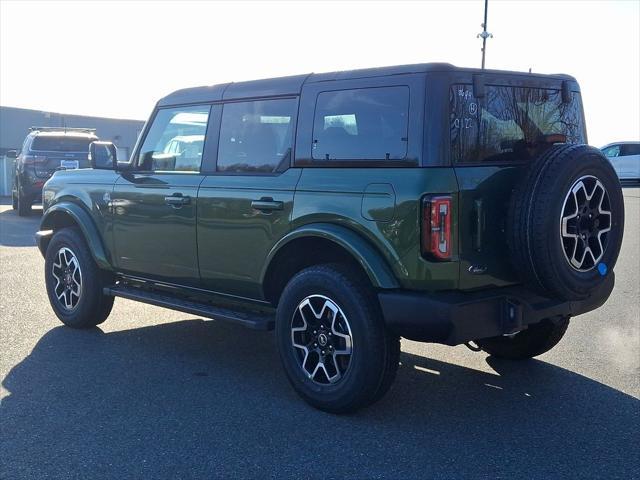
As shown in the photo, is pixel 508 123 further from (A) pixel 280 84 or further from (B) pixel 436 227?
(A) pixel 280 84

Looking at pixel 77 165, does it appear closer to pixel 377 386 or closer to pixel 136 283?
pixel 136 283

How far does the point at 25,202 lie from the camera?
16984mm

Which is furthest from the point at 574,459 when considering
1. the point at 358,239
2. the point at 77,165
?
the point at 77,165

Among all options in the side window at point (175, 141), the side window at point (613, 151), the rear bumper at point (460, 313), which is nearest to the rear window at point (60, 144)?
the side window at point (175, 141)

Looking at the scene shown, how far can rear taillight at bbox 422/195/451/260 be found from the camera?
393 cm

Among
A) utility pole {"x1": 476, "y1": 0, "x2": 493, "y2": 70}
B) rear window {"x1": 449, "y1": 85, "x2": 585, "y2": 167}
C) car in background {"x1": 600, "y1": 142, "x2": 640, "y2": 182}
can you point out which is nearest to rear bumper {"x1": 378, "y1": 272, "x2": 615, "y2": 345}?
rear window {"x1": 449, "y1": 85, "x2": 585, "y2": 167}

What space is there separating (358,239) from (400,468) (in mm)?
1273

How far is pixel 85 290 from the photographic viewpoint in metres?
6.34

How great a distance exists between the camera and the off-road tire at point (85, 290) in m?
6.32

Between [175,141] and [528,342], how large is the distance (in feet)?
9.99

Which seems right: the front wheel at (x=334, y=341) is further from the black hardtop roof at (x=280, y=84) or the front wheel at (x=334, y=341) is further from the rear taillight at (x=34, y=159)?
the rear taillight at (x=34, y=159)

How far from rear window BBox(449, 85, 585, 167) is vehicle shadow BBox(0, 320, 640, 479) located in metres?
1.55

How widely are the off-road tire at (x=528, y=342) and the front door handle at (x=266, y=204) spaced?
196 centimetres

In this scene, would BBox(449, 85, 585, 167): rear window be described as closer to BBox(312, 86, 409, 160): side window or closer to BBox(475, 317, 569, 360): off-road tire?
BBox(312, 86, 409, 160): side window
